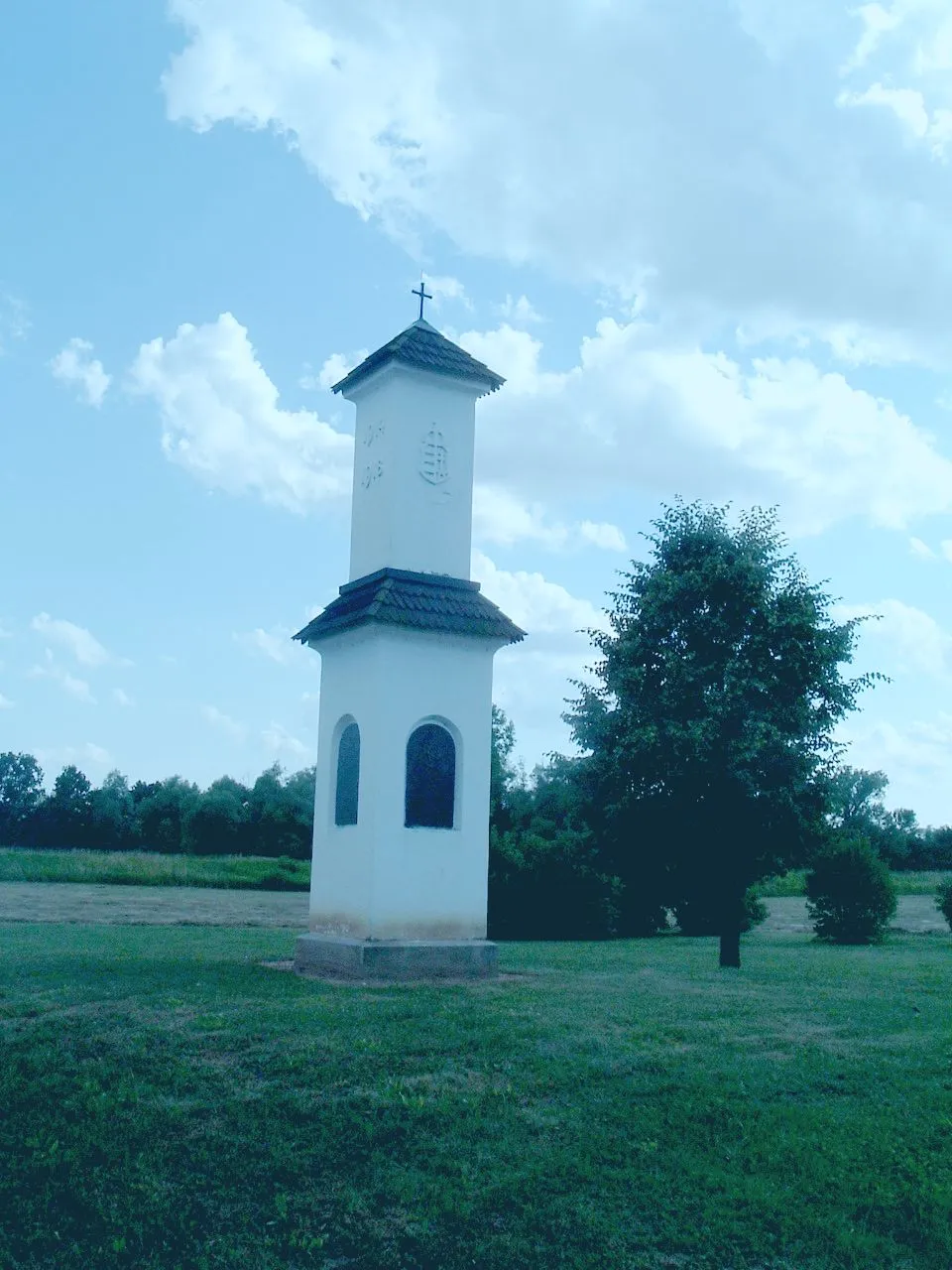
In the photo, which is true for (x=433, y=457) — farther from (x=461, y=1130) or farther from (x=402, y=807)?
(x=461, y=1130)

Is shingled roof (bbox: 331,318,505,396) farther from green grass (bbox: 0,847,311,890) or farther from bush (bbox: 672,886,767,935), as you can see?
green grass (bbox: 0,847,311,890)

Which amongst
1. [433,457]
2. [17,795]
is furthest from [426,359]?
[17,795]

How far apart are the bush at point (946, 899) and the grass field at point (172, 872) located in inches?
271

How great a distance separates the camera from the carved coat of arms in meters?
15.5

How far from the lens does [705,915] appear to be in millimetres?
31375

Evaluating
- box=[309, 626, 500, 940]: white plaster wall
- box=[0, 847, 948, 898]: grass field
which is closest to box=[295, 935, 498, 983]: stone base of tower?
box=[309, 626, 500, 940]: white plaster wall

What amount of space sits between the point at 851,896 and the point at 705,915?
4.00 m

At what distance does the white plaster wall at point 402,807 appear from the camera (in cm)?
1413

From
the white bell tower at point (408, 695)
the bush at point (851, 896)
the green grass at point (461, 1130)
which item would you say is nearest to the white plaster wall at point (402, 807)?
the white bell tower at point (408, 695)

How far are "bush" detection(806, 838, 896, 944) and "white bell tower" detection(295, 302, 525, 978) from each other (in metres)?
17.0

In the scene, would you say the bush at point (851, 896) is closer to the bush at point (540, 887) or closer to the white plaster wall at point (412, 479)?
the bush at point (540, 887)

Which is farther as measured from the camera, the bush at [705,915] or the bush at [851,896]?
the bush at [705,915]

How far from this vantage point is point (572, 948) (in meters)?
22.7

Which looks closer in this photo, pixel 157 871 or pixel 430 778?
pixel 430 778
